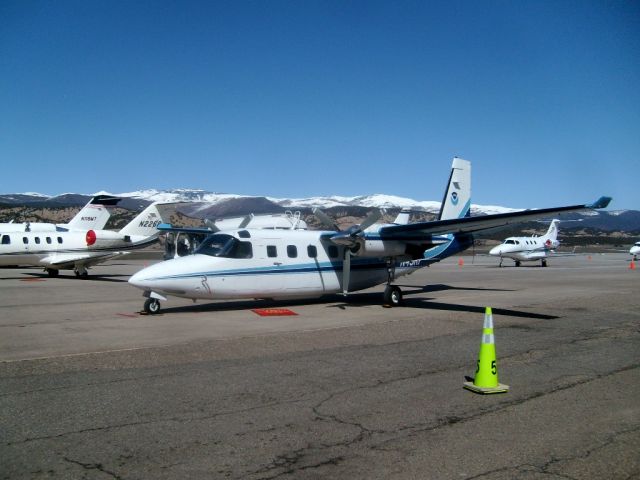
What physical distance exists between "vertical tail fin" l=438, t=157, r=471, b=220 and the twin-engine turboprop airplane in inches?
55.4

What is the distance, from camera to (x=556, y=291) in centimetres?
2283

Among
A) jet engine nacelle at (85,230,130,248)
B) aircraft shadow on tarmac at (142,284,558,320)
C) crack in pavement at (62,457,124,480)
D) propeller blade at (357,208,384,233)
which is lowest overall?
aircraft shadow on tarmac at (142,284,558,320)

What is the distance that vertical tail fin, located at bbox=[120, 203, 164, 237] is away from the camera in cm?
3150

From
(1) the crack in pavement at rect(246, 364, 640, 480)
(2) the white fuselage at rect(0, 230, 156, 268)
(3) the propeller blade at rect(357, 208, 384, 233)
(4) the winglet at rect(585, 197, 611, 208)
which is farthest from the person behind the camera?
(2) the white fuselage at rect(0, 230, 156, 268)

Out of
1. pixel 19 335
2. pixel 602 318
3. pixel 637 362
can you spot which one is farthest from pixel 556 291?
pixel 19 335

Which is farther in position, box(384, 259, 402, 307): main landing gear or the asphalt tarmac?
box(384, 259, 402, 307): main landing gear

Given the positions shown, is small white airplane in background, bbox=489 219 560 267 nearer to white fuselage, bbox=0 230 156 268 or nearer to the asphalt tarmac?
white fuselage, bbox=0 230 156 268

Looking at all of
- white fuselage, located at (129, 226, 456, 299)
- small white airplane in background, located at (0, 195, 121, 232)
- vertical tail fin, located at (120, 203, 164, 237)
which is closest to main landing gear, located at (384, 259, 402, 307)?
white fuselage, located at (129, 226, 456, 299)

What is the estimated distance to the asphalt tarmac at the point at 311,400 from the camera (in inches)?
188

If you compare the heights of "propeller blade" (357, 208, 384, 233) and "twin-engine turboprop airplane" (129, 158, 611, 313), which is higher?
"propeller blade" (357, 208, 384, 233)

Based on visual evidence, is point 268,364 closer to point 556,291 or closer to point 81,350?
point 81,350

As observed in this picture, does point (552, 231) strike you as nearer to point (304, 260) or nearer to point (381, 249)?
point (381, 249)

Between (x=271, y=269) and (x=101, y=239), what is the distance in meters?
16.8

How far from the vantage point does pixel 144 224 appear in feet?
104
